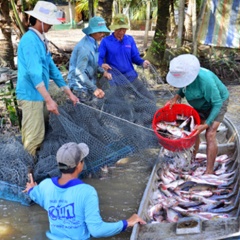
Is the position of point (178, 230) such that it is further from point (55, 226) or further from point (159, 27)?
A: point (159, 27)

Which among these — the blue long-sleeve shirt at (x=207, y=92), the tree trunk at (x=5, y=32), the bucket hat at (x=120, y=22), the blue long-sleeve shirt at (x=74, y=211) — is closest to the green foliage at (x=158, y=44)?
the tree trunk at (x=5, y=32)

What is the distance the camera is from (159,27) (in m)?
12.4

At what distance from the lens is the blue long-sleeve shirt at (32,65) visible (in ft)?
15.6

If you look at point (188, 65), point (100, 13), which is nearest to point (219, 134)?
point (188, 65)

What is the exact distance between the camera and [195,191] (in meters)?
4.99

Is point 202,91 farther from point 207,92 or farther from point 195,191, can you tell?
point 195,191

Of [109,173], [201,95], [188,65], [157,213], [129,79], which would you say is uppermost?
[188,65]

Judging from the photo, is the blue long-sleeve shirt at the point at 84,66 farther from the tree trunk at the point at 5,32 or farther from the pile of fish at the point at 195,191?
the tree trunk at the point at 5,32

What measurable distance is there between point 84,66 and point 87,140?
1.13 metres

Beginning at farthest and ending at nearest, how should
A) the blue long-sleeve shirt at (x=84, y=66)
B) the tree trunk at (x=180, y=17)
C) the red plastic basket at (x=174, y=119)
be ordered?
the tree trunk at (x=180, y=17)
the blue long-sleeve shirt at (x=84, y=66)
the red plastic basket at (x=174, y=119)

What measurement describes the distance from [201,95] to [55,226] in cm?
275

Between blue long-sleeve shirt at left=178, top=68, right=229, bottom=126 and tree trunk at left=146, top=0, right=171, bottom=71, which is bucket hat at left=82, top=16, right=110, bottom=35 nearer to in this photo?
blue long-sleeve shirt at left=178, top=68, right=229, bottom=126

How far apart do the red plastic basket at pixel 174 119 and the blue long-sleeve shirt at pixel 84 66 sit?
1070mm

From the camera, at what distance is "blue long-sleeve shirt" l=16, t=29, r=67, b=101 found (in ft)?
15.6
